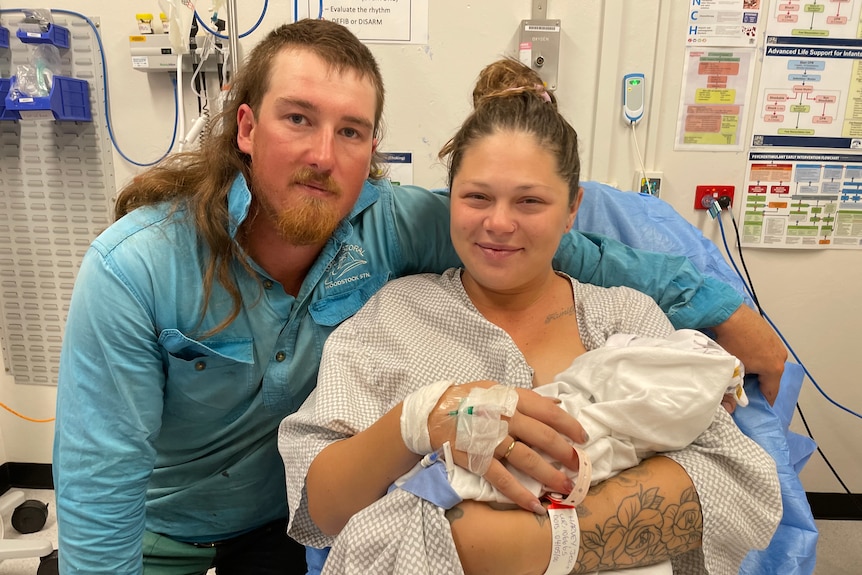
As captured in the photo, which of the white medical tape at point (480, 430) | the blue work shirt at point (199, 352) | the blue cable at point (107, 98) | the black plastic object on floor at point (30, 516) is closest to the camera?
the white medical tape at point (480, 430)

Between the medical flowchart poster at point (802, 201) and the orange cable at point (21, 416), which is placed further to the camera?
the orange cable at point (21, 416)

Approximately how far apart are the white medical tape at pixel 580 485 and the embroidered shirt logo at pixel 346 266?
0.62m

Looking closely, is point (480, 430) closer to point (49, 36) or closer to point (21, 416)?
point (49, 36)

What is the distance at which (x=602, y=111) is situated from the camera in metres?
2.06

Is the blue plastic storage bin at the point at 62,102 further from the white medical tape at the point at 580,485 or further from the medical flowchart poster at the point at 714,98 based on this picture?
the medical flowchart poster at the point at 714,98

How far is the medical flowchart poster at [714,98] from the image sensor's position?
2.01 metres

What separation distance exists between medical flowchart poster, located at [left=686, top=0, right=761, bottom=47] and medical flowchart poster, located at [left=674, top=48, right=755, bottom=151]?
0.03 meters

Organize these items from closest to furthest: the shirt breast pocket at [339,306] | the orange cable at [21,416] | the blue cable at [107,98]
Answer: the shirt breast pocket at [339,306] → the blue cable at [107,98] → the orange cable at [21,416]

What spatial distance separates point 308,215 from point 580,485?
69 cm

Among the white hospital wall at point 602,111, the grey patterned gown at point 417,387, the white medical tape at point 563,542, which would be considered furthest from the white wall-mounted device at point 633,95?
the white medical tape at point 563,542

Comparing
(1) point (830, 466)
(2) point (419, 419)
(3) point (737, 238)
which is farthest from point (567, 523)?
(1) point (830, 466)

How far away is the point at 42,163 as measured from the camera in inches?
85.7

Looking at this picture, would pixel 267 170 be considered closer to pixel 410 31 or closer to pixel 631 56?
pixel 410 31

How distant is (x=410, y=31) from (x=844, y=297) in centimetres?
195
